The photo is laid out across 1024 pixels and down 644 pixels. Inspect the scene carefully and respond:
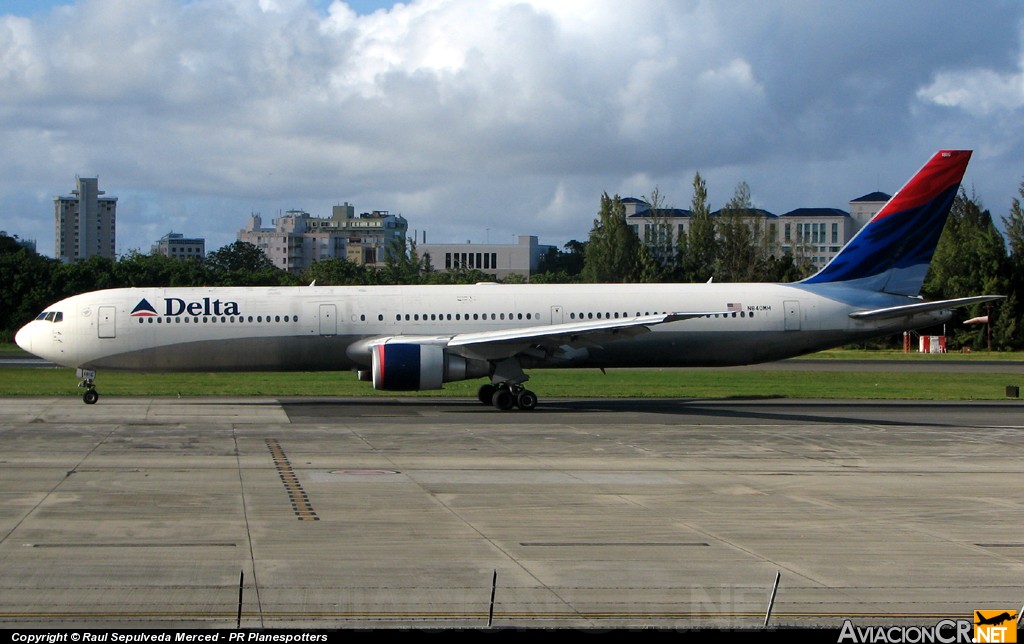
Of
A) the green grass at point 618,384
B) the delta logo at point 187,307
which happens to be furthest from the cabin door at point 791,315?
the delta logo at point 187,307

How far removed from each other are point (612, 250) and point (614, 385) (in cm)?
6875

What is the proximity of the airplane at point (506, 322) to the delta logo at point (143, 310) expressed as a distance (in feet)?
0.10

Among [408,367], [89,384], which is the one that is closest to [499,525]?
[408,367]

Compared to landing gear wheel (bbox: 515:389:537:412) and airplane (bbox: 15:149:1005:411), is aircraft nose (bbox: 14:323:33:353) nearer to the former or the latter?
airplane (bbox: 15:149:1005:411)

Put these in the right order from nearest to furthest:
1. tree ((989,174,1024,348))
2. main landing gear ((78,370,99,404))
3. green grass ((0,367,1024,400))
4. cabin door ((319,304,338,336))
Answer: main landing gear ((78,370,99,404)) → cabin door ((319,304,338,336)) → green grass ((0,367,1024,400)) → tree ((989,174,1024,348))

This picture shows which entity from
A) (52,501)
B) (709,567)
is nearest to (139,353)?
(52,501)

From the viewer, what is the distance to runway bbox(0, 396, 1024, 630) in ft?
33.8

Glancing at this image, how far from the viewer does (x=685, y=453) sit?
23.0 m

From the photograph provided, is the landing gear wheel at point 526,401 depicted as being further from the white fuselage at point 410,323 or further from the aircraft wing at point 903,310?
the aircraft wing at point 903,310

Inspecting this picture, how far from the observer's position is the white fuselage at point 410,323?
3309cm

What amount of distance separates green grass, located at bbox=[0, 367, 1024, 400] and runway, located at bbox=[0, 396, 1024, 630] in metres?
11.2

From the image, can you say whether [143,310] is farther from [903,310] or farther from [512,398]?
[903,310]

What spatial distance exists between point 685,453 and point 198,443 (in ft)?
33.4

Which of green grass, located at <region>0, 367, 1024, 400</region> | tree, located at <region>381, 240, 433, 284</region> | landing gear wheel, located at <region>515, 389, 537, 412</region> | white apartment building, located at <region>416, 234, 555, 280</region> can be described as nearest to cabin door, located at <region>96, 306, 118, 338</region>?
green grass, located at <region>0, 367, 1024, 400</region>
